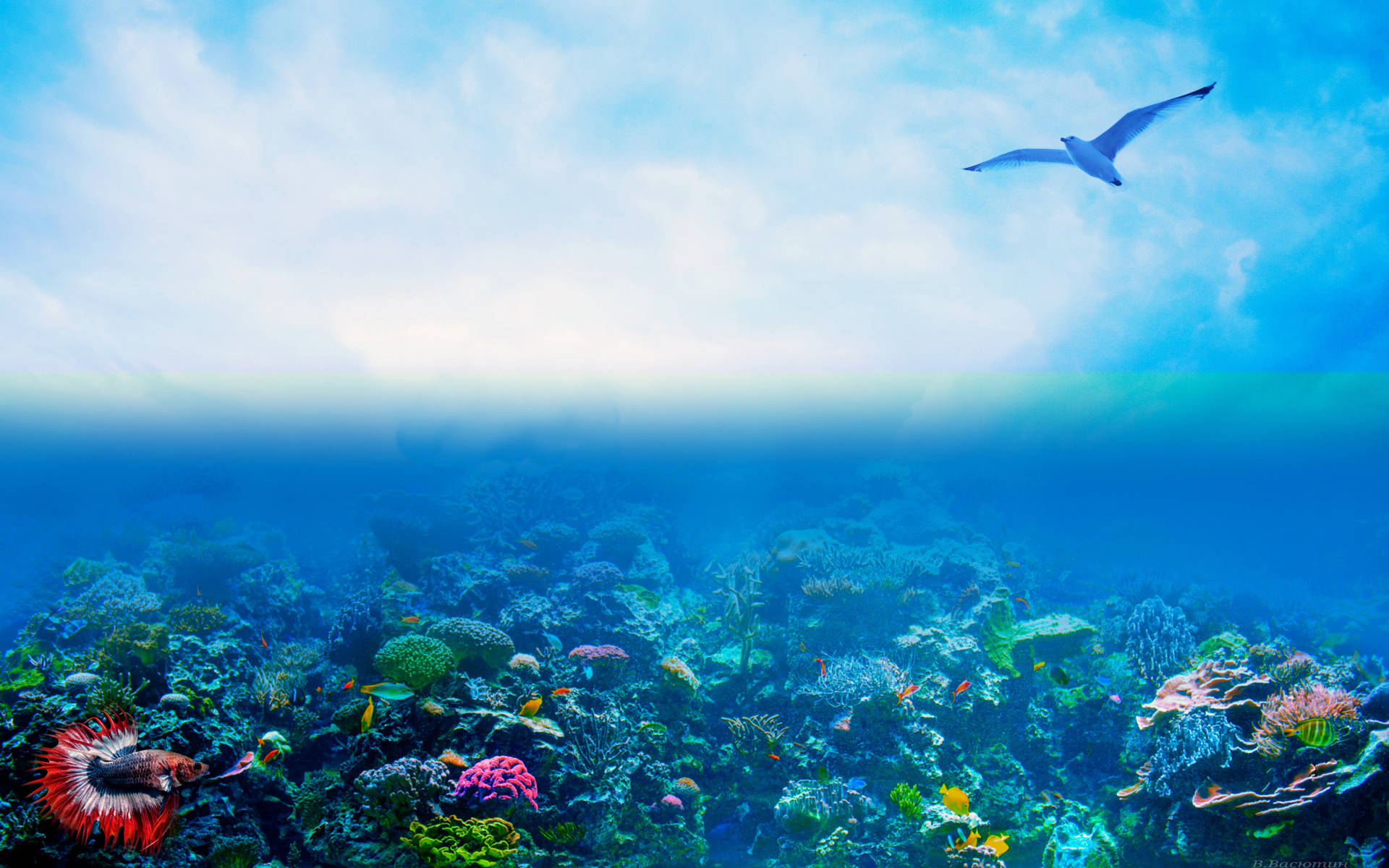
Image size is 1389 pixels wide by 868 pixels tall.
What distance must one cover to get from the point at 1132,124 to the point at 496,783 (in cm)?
695

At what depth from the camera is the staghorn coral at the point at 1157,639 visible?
297 inches

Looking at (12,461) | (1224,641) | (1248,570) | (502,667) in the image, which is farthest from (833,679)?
(1248,570)

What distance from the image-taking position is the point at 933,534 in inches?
590

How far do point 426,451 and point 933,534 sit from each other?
22464 millimetres

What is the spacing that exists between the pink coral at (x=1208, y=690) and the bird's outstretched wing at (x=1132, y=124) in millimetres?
5433

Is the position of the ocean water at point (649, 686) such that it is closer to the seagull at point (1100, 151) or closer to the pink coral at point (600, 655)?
the pink coral at point (600, 655)

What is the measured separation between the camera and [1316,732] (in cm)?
376

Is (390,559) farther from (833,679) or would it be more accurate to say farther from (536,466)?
(833,679)

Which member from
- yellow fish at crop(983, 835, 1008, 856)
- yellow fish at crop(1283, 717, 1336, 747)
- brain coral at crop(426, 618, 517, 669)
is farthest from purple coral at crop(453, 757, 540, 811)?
yellow fish at crop(1283, 717, 1336, 747)

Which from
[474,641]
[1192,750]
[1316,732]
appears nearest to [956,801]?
[1192,750]

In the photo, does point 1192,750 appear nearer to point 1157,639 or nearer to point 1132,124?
point 1157,639

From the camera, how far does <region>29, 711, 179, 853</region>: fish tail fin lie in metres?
2.53

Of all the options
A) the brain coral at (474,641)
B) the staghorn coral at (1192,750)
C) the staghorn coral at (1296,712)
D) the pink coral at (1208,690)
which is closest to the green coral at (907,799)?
the staghorn coral at (1192,750)

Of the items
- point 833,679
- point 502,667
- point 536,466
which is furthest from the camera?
point 536,466
